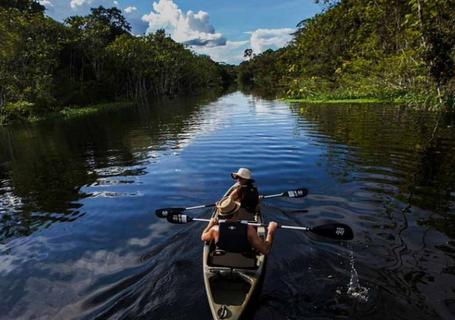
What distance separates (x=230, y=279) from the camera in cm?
721

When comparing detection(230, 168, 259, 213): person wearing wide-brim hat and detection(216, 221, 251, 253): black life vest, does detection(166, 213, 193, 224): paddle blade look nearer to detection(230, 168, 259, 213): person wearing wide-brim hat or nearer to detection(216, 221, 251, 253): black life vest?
detection(230, 168, 259, 213): person wearing wide-brim hat

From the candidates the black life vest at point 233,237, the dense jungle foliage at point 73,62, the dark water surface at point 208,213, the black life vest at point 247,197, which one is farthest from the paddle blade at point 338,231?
the dense jungle foliage at point 73,62

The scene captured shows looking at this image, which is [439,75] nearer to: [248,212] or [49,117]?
[248,212]

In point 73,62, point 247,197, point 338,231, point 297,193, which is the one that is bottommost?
point 297,193

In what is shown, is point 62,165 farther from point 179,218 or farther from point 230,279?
point 230,279

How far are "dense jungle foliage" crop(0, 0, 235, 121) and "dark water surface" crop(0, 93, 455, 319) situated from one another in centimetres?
2906

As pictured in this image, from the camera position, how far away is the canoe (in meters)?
6.30

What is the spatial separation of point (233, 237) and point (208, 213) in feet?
17.5

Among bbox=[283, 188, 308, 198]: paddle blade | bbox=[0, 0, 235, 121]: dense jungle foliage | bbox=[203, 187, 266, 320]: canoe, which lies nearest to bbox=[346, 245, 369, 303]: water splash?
bbox=[203, 187, 266, 320]: canoe

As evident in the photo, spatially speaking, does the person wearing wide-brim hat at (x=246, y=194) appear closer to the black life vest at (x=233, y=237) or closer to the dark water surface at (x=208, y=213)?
the dark water surface at (x=208, y=213)

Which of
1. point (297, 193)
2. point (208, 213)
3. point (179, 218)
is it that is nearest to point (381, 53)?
point (297, 193)

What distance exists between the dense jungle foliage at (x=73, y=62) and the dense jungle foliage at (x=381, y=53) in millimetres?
33072

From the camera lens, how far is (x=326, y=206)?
12422mm

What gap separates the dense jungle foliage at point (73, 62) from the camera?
48219 millimetres
